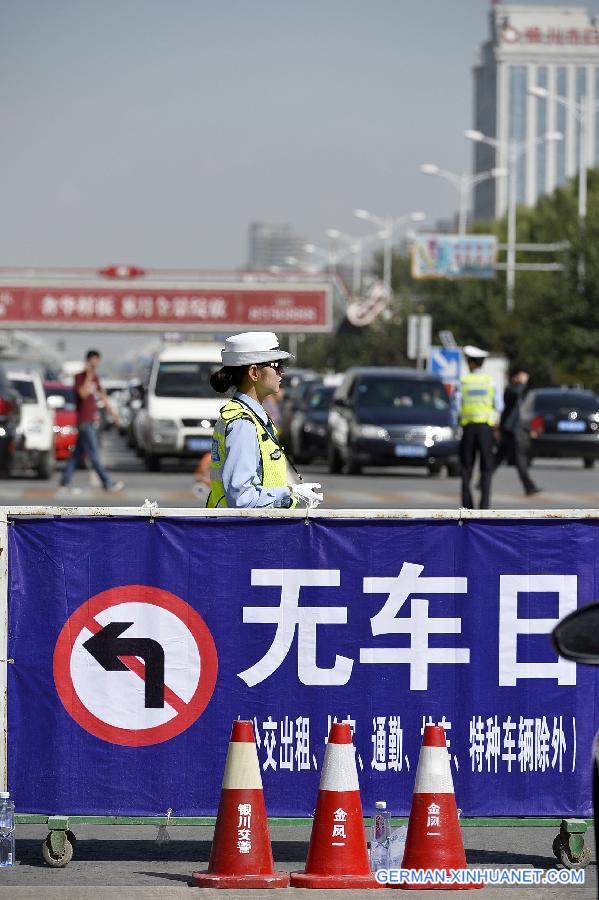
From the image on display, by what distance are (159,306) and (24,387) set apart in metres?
42.7

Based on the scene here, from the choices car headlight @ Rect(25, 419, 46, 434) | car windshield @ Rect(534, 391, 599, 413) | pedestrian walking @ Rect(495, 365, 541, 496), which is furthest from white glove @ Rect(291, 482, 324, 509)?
car windshield @ Rect(534, 391, 599, 413)

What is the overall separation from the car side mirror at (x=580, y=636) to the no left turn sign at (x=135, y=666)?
2617mm

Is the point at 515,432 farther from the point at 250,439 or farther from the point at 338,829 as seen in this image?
the point at 338,829

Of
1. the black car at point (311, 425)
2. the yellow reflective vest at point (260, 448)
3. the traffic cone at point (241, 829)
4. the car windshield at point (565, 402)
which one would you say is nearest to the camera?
the traffic cone at point (241, 829)

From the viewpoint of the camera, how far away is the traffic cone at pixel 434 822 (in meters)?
6.34

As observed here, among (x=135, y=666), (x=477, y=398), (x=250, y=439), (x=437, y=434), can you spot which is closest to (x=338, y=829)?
(x=135, y=666)

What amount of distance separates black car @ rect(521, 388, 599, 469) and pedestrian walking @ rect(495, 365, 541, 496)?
11.6 meters

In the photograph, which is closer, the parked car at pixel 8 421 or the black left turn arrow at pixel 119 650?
the black left turn arrow at pixel 119 650

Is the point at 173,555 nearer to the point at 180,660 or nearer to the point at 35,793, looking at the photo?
the point at 180,660

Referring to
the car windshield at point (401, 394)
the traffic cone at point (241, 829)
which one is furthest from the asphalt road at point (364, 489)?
the traffic cone at point (241, 829)

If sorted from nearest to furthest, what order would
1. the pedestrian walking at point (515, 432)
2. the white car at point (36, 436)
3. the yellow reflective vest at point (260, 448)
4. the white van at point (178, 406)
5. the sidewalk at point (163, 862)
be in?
1. the sidewalk at point (163, 862)
2. the yellow reflective vest at point (260, 448)
3. the pedestrian walking at point (515, 432)
4. the white car at point (36, 436)
5. the white van at point (178, 406)

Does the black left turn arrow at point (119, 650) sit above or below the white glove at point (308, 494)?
below

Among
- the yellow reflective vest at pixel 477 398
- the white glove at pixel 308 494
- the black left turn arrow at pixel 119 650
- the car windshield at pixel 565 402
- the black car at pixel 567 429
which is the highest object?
the white glove at pixel 308 494

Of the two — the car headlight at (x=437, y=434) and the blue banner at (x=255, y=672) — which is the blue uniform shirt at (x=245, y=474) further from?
the car headlight at (x=437, y=434)
